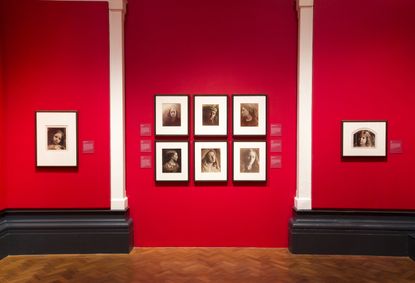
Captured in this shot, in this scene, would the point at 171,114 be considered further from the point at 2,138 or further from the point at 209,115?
the point at 2,138

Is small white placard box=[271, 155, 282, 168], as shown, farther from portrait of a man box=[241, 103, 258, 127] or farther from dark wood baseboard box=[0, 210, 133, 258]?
dark wood baseboard box=[0, 210, 133, 258]

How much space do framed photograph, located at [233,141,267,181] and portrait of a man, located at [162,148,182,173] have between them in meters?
0.95

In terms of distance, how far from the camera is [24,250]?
5973mm

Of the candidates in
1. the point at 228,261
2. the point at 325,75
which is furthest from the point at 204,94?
the point at 228,261

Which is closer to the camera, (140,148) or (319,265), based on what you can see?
(319,265)

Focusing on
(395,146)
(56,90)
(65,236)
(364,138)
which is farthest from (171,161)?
(395,146)

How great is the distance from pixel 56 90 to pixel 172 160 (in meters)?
2.21

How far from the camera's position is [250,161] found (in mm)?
6230

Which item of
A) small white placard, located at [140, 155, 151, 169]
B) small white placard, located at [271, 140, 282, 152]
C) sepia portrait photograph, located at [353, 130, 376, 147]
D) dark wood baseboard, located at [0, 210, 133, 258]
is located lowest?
dark wood baseboard, located at [0, 210, 133, 258]

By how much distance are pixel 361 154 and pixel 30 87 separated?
18.1 ft

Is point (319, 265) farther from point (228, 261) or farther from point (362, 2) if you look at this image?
point (362, 2)

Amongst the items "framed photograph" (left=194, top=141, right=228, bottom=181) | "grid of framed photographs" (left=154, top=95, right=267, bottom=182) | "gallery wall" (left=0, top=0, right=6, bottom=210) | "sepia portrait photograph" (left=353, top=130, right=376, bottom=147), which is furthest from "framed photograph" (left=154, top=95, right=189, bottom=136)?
"sepia portrait photograph" (left=353, top=130, right=376, bottom=147)

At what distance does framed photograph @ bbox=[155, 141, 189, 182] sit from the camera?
6.24 meters

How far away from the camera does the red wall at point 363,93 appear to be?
19.6ft
